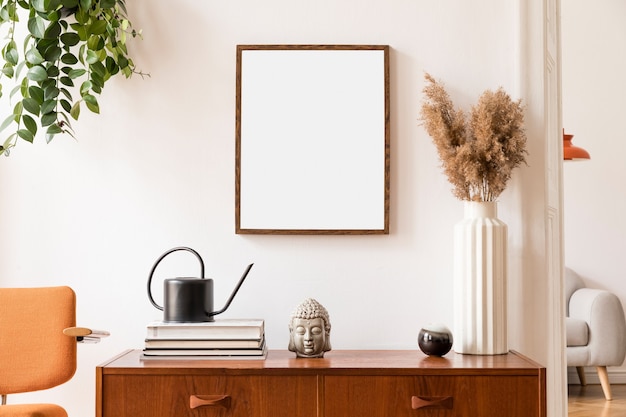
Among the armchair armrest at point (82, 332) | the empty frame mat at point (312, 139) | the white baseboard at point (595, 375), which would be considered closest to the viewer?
the armchair armrest at point (82, 332)

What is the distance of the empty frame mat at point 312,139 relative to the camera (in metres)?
2.60

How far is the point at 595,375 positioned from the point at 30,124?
4476mm

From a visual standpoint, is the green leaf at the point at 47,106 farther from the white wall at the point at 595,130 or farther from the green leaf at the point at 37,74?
the white wall at the point at 595,130

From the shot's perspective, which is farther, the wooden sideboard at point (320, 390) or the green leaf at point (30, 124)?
the green leaf at point (30, 124)

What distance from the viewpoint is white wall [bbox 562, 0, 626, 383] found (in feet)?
18.2

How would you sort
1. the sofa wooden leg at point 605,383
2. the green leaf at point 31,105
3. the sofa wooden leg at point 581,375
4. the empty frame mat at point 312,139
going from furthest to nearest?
the sofa wooden leg at point 581,375 < the sofa wooden leg at point 605,383 < the empty frame mat at point 312,139 < the green leaf at point 31,105

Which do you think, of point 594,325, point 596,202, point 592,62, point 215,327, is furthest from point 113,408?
point 592,62

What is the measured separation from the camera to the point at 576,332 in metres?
4.85

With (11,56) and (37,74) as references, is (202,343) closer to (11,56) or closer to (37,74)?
(37,74)

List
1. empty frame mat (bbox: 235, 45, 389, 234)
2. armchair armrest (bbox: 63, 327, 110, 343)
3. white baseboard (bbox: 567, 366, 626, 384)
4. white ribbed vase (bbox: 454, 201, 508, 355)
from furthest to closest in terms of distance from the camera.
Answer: white baseboard (bbox: 567, 366, 626, 384) → empty frame mat (bbox: 235, 45, 389, 234) → white ribbed vase (bbox: 454, 201, 508, 355) → armchair armrest (bbox: 63, 327, 110, 343)

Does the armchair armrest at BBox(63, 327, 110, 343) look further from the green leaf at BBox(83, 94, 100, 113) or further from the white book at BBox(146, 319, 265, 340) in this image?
the green leaf at BBox(83, 94, 100, 113)

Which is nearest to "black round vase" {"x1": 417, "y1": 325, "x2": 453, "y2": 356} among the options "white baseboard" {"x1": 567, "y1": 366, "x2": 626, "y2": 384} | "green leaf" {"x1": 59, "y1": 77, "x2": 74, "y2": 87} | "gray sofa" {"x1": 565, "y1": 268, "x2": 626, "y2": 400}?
"green leaf" {"x1": 59, "y1": 77, "x2": 74, "y2": 87}

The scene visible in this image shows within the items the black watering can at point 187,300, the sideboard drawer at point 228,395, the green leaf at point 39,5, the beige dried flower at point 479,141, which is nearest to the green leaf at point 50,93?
the green leaf at point 39,5

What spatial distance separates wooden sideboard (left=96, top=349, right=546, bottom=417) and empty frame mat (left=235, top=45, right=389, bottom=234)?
610mm
